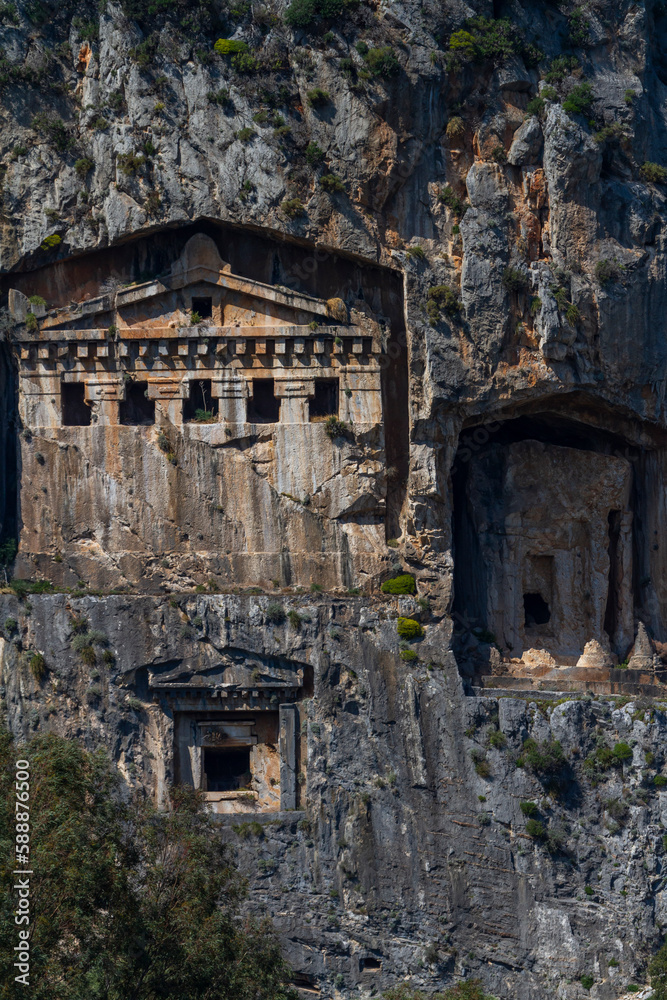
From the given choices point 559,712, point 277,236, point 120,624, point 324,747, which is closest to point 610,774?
point 559,712

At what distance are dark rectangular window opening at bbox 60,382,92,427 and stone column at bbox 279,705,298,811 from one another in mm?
10351

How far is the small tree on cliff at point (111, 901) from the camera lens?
1048 inches

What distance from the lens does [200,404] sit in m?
45.0

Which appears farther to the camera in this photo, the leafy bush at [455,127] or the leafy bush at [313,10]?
the leafy bush at [455,127]

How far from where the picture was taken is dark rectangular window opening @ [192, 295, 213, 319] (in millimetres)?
44938

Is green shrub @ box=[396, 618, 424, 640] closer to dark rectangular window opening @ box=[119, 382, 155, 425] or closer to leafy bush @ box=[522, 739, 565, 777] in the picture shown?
leafy bush @ box=[522, 739, 565, 777]

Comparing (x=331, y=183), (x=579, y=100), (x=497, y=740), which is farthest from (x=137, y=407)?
(x=579, y=100)

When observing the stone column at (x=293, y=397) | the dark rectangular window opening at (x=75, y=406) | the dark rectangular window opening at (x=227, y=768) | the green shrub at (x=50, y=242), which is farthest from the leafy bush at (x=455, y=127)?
the dark rectangular window opening at (x=227, y=768)

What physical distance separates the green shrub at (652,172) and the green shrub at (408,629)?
14564mm

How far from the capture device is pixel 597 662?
4500cm

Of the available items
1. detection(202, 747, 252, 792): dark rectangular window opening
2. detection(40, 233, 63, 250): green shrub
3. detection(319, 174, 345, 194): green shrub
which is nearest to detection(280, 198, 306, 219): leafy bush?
detection(319, 174, 345, 194): green shrub

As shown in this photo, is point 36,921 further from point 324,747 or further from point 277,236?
point 277,236

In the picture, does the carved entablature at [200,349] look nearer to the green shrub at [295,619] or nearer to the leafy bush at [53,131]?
the leafy bush at [53,131]

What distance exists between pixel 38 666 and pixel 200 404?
28.9 feet
